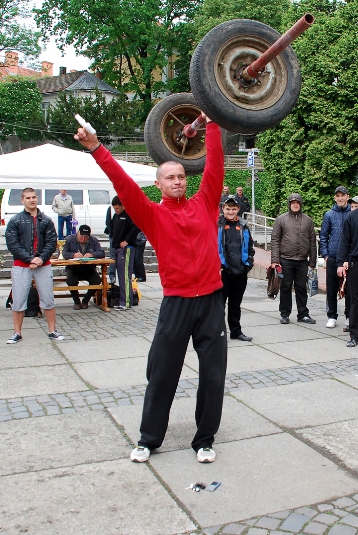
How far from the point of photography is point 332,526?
9.82ft

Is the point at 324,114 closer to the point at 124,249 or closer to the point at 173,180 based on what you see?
the point at 124,249

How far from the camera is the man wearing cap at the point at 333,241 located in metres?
8.13

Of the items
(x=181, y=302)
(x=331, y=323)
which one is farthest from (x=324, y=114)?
(x=181, y=302)

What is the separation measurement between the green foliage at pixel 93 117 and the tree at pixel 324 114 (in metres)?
20.5

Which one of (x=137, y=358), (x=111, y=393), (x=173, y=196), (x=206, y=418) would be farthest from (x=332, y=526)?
(x=137, y=358)

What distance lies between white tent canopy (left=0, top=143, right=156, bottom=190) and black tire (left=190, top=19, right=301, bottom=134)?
20.0 ft

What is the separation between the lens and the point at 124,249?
9.58m

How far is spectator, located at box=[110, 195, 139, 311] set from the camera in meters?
9.55

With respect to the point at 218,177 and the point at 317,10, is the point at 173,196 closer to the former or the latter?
the point at 218,177

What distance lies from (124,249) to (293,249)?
9.23ft

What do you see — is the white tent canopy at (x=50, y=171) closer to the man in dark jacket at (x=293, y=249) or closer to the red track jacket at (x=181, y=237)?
the man in dark jacket at (x=293, y=249)

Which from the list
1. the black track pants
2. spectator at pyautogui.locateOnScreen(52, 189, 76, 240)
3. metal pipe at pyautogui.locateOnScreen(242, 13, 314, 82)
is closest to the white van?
spectator at pyautogui.locateOnScreen(52, 189, 76, 240)

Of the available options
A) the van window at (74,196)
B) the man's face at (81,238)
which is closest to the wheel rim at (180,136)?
the man's face at (81,238)

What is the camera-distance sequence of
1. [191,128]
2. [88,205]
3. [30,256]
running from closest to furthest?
[191,128]
[30,256]
[88,205]
